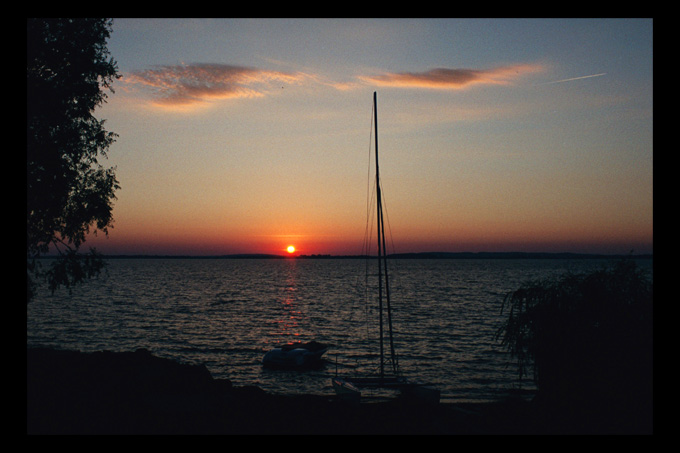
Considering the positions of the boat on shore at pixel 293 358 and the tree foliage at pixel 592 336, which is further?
the boat on shore at pixel 293 358

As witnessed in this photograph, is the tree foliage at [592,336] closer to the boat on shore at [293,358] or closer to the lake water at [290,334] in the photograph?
the lake water at [290,334]

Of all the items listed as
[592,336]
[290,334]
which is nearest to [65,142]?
[592,336]

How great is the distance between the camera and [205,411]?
64.6ft

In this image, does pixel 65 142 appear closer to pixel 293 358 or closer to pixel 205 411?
pixel 205 411

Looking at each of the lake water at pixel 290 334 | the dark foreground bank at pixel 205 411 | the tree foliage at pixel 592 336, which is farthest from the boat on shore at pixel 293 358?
the tree foliage at pixel 592 336

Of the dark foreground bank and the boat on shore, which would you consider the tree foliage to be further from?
the boat on shore

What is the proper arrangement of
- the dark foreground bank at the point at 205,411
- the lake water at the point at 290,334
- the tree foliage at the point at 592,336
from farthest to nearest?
the lake water at the point at 290,334 → the tree foliage at the point at 592,336 → the dark foreground bank at the point at 205,411

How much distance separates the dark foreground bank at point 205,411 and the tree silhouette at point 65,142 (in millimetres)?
4912

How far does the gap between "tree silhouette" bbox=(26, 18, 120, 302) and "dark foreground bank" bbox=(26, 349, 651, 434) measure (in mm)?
4912

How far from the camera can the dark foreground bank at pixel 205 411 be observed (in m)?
17.9

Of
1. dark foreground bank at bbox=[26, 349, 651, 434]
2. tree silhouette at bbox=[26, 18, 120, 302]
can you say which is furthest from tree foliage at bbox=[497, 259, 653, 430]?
tree silhouette at bbox=[26, 18, 120, 302]

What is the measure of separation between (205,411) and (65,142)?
492 inches

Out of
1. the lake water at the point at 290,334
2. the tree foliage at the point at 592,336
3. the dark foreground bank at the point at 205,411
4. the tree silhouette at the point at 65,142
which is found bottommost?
the lake water at the point at 290,334
